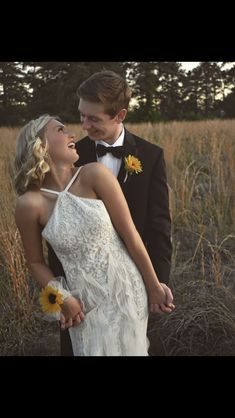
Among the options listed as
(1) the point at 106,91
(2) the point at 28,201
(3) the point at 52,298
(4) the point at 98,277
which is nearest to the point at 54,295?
(3) the point at 52,298

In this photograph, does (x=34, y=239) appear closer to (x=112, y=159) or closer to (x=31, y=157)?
(x=31, y=157)

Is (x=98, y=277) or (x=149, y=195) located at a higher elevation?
(x=149, y=195)

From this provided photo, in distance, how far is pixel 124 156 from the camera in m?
1.27

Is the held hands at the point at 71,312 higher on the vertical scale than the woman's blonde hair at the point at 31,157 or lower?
lower

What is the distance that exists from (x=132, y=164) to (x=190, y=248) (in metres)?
0.66

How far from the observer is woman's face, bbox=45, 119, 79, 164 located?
109cm

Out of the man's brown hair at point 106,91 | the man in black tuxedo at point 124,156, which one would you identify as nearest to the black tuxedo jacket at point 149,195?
the man in black tuxedo at point 124,156

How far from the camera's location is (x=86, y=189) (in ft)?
3.62

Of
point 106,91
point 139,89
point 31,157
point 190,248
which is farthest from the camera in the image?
point 190,248

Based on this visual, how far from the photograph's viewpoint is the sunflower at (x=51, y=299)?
1.12 meters

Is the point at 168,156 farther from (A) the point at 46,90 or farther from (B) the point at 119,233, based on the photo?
(B) the point at 119,233

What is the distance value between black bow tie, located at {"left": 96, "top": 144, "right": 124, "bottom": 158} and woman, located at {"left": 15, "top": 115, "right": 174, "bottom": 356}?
0.14 m

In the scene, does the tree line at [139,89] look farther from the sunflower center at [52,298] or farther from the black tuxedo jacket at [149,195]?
the sunflower center at [52,298]

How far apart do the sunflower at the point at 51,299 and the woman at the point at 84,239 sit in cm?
2
